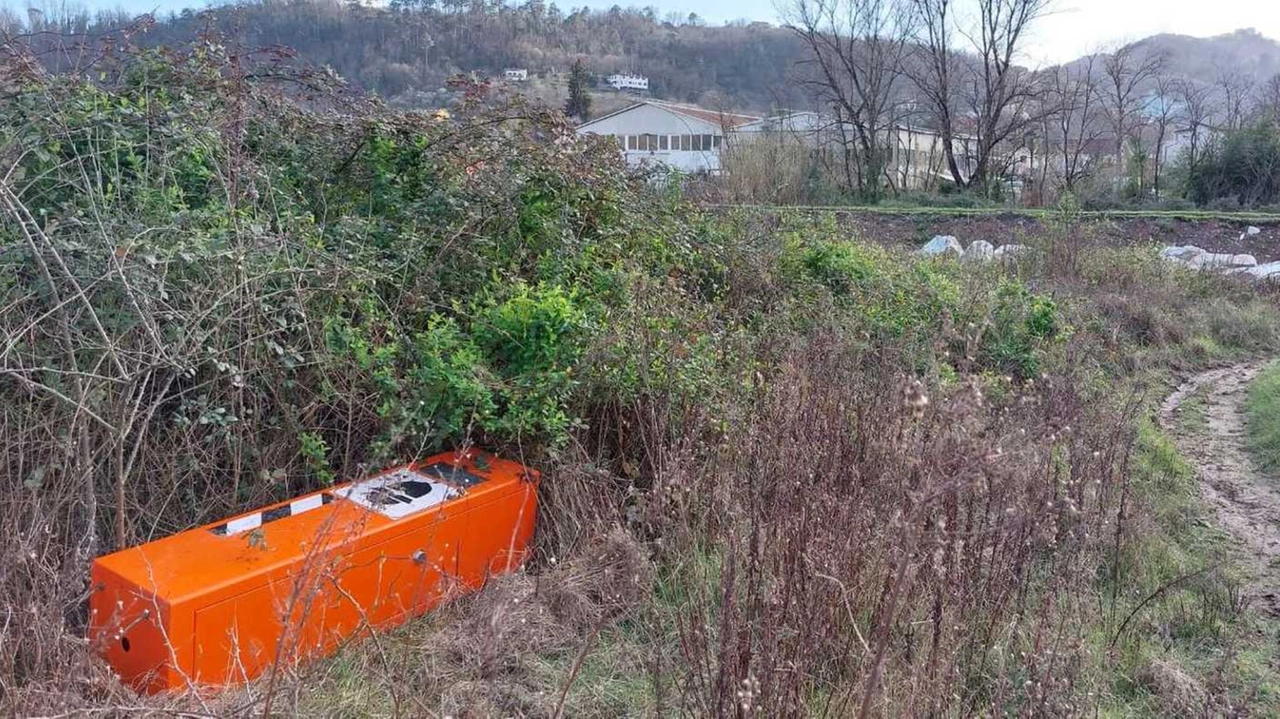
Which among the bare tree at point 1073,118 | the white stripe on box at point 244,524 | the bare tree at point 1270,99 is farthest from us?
the bare tree at point 1073,118

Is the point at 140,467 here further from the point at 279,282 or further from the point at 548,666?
the point at 548,666

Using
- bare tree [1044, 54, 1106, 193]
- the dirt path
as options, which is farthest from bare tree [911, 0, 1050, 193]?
the dirt path

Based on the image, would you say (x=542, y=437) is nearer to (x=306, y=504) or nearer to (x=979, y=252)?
(x=306, y=504)

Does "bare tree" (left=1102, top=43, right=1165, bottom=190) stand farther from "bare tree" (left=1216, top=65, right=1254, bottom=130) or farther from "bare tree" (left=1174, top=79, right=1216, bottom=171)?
"bare tree" (left=1216, top=65, right=1254, bottom=130)

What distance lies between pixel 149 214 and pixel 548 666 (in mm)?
2830

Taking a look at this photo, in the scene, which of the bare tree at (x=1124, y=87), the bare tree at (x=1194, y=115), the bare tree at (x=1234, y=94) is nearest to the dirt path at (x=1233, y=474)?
the bare tree at (x=1194, y=115)

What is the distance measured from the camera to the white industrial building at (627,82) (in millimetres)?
61281

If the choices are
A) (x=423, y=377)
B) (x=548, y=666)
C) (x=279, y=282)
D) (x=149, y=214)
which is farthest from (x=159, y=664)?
(x=149, y=214)

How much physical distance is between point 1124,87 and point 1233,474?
28.7 m

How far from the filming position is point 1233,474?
235 inches

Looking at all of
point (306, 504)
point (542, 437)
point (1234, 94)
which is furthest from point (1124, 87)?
point (306, 504)

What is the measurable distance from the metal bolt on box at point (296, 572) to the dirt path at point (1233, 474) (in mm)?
3395

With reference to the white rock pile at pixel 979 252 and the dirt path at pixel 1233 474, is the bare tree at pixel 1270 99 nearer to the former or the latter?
the white rock pile at pixel 979 252

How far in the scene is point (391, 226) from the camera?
536 cm
